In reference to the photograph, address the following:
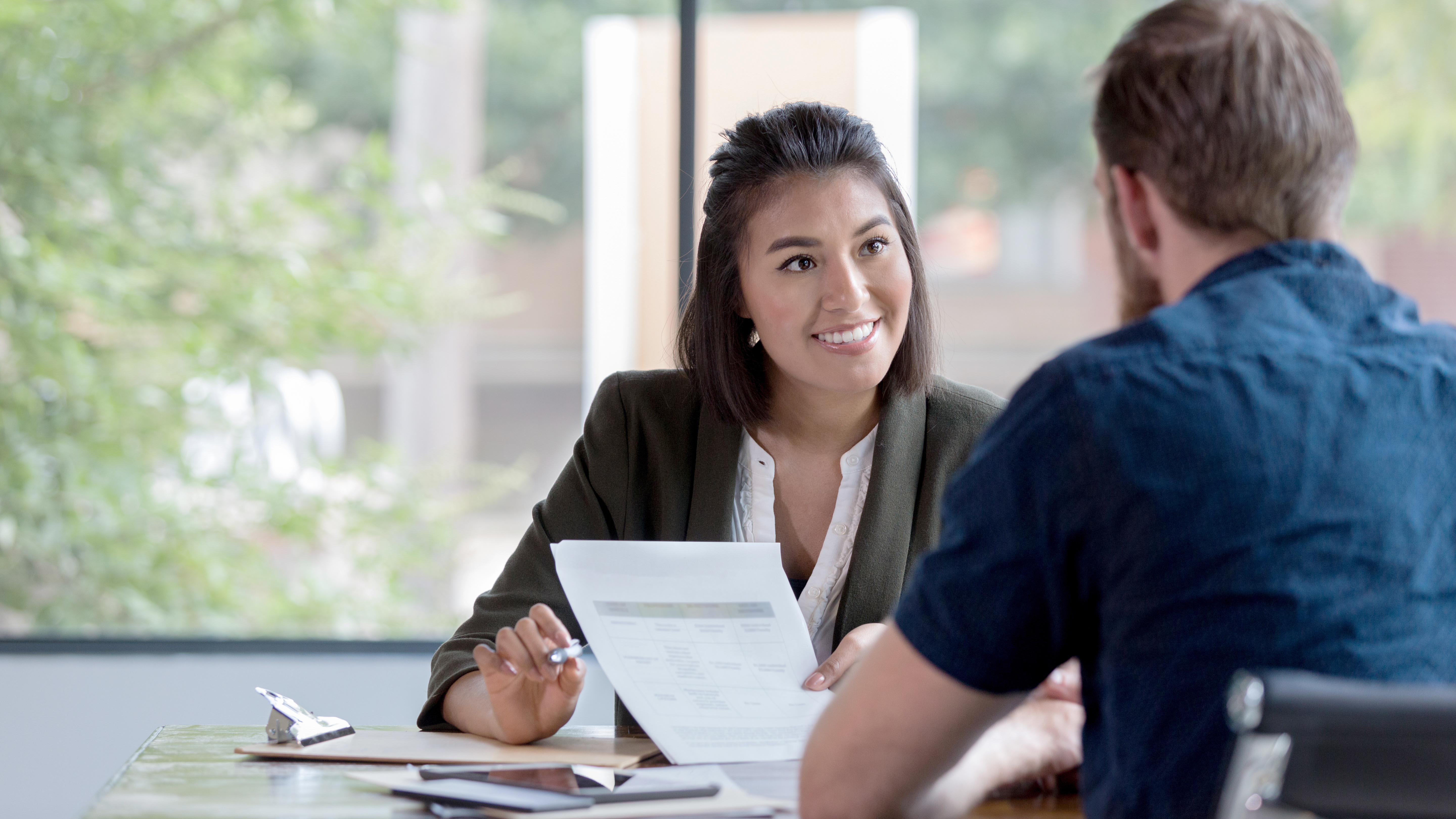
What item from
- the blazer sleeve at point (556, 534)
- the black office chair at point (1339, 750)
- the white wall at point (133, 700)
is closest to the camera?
the black office chair at point (1339, 750)

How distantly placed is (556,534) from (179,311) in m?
2.18

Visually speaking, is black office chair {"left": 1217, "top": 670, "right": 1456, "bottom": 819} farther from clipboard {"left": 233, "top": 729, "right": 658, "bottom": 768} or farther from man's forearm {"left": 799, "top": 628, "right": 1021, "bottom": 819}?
clipboard {"left": 233, "top": 729, "right": 658, "bottom": 768}

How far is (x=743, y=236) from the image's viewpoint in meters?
1.73

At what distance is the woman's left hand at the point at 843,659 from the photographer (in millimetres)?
1295

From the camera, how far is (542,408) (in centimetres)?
495

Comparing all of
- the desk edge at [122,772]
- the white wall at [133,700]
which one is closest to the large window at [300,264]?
the white wall at [133,700]

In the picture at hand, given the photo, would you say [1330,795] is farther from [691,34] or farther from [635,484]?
[691,34]

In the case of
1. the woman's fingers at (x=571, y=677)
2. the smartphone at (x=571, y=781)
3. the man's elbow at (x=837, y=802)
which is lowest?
the smartphone at (x=571, y=781)

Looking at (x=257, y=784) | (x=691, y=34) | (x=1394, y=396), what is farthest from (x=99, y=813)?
(x=691, y=34)

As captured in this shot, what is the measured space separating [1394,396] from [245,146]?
330cm

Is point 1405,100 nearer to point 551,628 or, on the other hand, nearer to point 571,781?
point 551,628

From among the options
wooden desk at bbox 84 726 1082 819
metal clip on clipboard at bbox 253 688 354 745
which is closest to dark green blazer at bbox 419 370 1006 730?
metal clip on clipboard at bbox 253 688 354 745

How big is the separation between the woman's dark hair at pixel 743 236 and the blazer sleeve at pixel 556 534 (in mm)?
147

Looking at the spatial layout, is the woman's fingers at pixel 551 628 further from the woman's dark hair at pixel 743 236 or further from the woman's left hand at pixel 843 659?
the woman's dark hair at pixel 743 236
